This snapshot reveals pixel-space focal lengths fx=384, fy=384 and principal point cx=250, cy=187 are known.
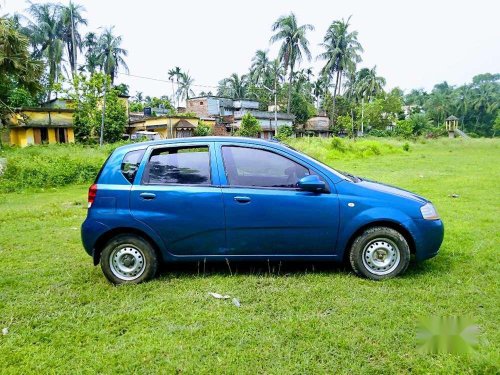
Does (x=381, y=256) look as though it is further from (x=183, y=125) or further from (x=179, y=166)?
(x=183, y=125)

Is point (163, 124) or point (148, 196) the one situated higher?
point (163, 124)

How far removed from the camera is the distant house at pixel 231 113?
4875 cm

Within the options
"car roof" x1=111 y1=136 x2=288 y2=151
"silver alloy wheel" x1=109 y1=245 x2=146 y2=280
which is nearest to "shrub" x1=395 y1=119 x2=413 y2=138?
"car roof" x1=111 y1=136 x2=288 y2=151

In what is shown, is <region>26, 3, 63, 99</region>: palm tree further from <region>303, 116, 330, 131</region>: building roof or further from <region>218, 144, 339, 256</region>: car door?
<region>218, 144, 339, 256</region>: car door

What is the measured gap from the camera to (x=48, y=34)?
43.0 metres

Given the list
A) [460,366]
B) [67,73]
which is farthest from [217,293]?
[67,73]

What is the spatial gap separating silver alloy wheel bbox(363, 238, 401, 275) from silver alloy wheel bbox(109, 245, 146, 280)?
2463 mm

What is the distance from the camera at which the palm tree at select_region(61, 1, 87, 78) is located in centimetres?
4281

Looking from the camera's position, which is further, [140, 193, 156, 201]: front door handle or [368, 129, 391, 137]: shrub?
[368, 129, 391, 137]: shrub

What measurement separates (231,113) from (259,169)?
49702mm

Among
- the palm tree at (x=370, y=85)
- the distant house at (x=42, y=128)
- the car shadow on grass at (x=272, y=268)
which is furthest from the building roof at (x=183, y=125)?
the car shadow on grass at (x=272, y=268)

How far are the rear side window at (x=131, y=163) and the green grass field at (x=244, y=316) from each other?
121 centimetres

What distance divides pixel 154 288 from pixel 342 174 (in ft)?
8.00

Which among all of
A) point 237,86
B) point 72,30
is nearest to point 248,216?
point 72,30
